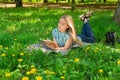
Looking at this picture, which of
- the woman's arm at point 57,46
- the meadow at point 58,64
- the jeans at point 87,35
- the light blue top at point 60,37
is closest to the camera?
the meadow at point 58,64

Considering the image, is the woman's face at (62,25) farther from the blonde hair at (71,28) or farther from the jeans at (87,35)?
the jeans at (87,35)

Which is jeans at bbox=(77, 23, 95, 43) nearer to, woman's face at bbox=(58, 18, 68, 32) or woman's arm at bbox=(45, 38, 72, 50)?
woman's face at bbox=(58, 18, 68, 32)

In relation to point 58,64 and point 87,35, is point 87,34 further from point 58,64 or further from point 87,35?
point 58,64

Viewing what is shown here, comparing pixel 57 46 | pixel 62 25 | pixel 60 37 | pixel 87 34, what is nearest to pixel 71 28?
pixel 62 25

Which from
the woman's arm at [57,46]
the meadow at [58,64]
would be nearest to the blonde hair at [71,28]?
the woman's arm at [57,46]

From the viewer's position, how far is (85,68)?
680cm

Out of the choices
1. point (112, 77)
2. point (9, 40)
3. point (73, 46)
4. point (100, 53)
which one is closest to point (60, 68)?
point (112, 77)

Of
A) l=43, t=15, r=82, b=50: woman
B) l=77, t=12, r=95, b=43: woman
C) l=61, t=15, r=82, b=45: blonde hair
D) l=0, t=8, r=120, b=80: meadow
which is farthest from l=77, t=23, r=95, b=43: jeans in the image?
l=61, t=15, r=82, b=45: blonde hair

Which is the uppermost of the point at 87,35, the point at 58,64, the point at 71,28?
the point at 71,28

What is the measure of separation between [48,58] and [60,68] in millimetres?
1193

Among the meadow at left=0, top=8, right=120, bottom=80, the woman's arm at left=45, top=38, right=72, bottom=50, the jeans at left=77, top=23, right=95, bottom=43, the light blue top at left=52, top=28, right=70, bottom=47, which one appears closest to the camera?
the meadow at left=0, top=8, right=120, bottom=80

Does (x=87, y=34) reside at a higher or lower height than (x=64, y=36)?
lower

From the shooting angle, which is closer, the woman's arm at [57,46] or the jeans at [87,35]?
the woman's arm at [57,46]

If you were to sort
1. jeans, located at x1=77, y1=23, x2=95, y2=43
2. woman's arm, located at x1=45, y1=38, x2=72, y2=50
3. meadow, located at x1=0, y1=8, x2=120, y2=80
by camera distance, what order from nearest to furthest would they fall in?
meadow, located at x1=0, y1=8, x2=120, y2=80, woman's arm, located at x1=45, y1=38, x2=72, y2=50, jeans, located at x1=77, y1=23, x2=95, y2=43
